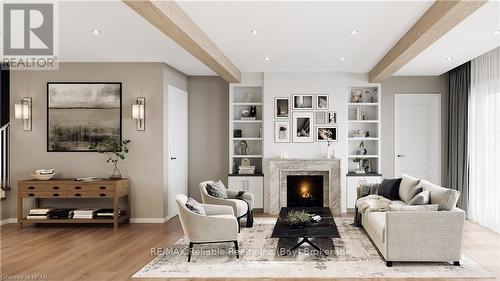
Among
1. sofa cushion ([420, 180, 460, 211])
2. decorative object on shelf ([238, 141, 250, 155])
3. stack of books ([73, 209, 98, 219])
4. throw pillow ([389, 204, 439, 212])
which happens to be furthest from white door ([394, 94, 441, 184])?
stack of books ([73, 209, 98, 219])

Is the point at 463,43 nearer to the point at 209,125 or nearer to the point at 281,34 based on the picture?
the point at 281,34

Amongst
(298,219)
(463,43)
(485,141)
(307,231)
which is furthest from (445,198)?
(485,141)

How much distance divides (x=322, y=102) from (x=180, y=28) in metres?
4.55

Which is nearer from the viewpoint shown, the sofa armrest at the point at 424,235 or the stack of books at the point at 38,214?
the sofa armrest at the point at 424,235

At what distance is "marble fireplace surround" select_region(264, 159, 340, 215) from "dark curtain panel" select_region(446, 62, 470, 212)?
83.2 inches

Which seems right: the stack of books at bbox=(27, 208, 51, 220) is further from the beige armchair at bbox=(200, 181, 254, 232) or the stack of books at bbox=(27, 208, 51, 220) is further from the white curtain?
the white curtain

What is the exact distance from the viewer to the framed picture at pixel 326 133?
27.1 ft

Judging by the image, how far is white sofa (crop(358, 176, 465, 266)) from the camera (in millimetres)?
4598

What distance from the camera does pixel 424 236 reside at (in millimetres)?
4609

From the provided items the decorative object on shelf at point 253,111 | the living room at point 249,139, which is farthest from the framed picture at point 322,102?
the decorative object on shelf at point 253,111

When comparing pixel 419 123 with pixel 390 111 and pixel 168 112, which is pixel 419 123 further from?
pixel 168 112

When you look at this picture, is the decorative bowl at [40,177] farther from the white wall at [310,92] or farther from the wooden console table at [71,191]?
the white wall at [310,92]

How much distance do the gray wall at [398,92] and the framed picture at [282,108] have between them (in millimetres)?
1933
